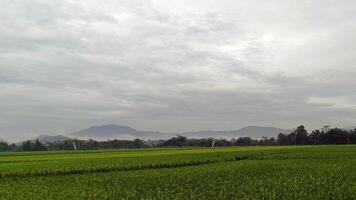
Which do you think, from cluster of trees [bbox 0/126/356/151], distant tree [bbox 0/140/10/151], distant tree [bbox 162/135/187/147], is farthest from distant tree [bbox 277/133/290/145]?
distant tree [bbox 0/140/10/151]

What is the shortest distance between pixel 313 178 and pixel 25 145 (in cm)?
15441

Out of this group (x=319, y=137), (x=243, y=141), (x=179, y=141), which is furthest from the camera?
(x=243, y=141)

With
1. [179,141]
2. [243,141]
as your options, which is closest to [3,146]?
[179,141]

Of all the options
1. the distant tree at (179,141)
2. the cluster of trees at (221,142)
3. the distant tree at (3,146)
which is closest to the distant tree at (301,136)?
the cluster of trees at (221,142)

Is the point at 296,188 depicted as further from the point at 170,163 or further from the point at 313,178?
the point at 170,163

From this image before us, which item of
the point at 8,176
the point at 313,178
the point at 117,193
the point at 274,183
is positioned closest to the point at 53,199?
the point at 117,193

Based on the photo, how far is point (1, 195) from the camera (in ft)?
75.8

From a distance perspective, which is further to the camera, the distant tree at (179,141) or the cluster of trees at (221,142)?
the distant tree at (179,141)

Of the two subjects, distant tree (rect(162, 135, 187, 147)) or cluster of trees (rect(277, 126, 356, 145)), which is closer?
cluster of trees (rect(277, 126, 356, 145))

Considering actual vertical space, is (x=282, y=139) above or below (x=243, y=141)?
above

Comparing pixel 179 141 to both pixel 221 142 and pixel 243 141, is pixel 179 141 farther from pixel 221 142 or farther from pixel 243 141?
pixel 243 141

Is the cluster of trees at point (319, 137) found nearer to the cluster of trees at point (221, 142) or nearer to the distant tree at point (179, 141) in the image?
the cluster of trees at point (221, 142)

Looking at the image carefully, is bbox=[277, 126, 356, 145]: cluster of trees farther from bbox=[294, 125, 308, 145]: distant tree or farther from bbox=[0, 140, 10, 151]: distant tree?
bbox=[0, 140, 10, 151]: distant tree

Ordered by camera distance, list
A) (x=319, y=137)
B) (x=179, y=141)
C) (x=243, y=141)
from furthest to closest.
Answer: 1. (x=243, y=141)
2. (x=179, y=141)
3. (x=319, y=137)
